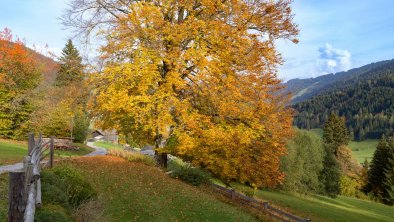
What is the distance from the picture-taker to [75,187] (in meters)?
11.6

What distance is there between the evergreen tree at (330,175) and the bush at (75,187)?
5474 centimetres

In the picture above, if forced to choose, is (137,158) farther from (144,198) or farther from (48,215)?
(48,215)

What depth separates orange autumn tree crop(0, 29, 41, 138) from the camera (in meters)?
41.5

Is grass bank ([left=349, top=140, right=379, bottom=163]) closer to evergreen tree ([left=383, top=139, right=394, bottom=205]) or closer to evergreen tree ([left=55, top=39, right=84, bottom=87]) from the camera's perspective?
evergreen tree ([left=383, top=139, right=394, bottom=205])

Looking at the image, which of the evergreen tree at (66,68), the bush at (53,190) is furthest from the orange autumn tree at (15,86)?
the bush at (53,190)

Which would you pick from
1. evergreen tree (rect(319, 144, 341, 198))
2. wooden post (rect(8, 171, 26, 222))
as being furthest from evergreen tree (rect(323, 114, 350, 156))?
wooden post (rect(8, 171, 26, 222))

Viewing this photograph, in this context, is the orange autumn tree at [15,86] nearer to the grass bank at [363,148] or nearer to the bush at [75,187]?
the bush at [75,187]

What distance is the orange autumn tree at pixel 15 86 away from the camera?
41500mm

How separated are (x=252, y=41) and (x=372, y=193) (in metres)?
71.0

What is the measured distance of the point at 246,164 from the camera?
60.1ft

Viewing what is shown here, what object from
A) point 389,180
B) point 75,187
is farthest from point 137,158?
point 389,180

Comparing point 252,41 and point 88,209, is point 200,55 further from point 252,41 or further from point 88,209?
point 88,209

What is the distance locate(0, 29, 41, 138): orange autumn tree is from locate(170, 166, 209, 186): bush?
28137mm

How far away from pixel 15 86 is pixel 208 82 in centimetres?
3534
